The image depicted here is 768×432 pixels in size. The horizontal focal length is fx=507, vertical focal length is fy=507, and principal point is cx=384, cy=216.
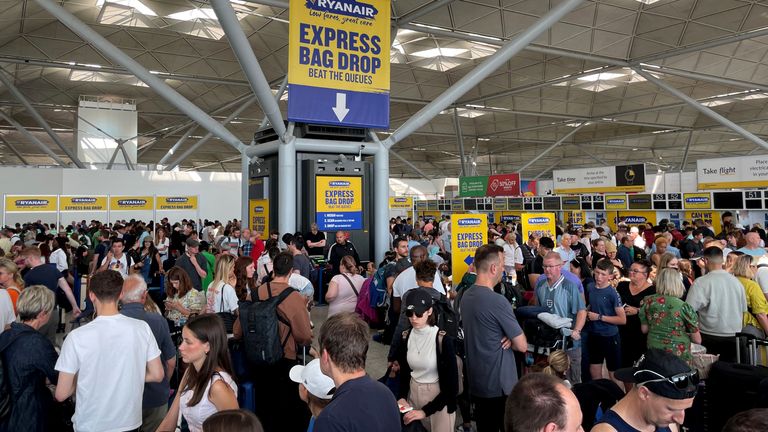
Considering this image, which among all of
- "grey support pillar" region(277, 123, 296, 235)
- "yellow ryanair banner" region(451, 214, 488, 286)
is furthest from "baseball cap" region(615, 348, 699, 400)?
"grey support pillar" region(277, 123, 296, 235)

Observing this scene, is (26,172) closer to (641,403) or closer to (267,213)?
(267,213)

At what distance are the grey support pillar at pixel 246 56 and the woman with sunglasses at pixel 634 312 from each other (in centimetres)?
730

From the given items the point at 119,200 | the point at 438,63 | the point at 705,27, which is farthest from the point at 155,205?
the point at 705,27

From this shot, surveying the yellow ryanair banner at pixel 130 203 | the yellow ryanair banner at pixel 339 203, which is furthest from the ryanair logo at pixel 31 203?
the yellow ryanair banner at pixel 339 203

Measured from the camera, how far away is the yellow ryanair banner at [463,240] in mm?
8344

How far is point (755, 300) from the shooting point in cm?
493

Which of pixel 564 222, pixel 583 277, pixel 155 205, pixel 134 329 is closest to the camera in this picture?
pixel 134 329

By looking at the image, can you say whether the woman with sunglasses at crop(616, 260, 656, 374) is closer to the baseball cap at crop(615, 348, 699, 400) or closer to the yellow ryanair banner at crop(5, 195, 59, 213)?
the baseball cap at crop(615, 348, 699, 400)

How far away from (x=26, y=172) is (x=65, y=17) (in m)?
15.1

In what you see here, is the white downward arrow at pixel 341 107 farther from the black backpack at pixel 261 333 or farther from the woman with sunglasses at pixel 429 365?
the woman with sunglasses at pixel 429 365

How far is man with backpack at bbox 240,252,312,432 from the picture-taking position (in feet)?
12.6

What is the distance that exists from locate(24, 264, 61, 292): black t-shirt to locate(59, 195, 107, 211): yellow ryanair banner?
11.1 metres

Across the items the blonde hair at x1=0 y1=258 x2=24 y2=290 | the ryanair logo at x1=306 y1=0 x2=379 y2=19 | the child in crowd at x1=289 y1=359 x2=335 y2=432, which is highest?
the ryanair logo at x1=306 y1=0 x2=379 y2=19

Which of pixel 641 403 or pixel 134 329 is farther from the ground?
pixel 134 329
